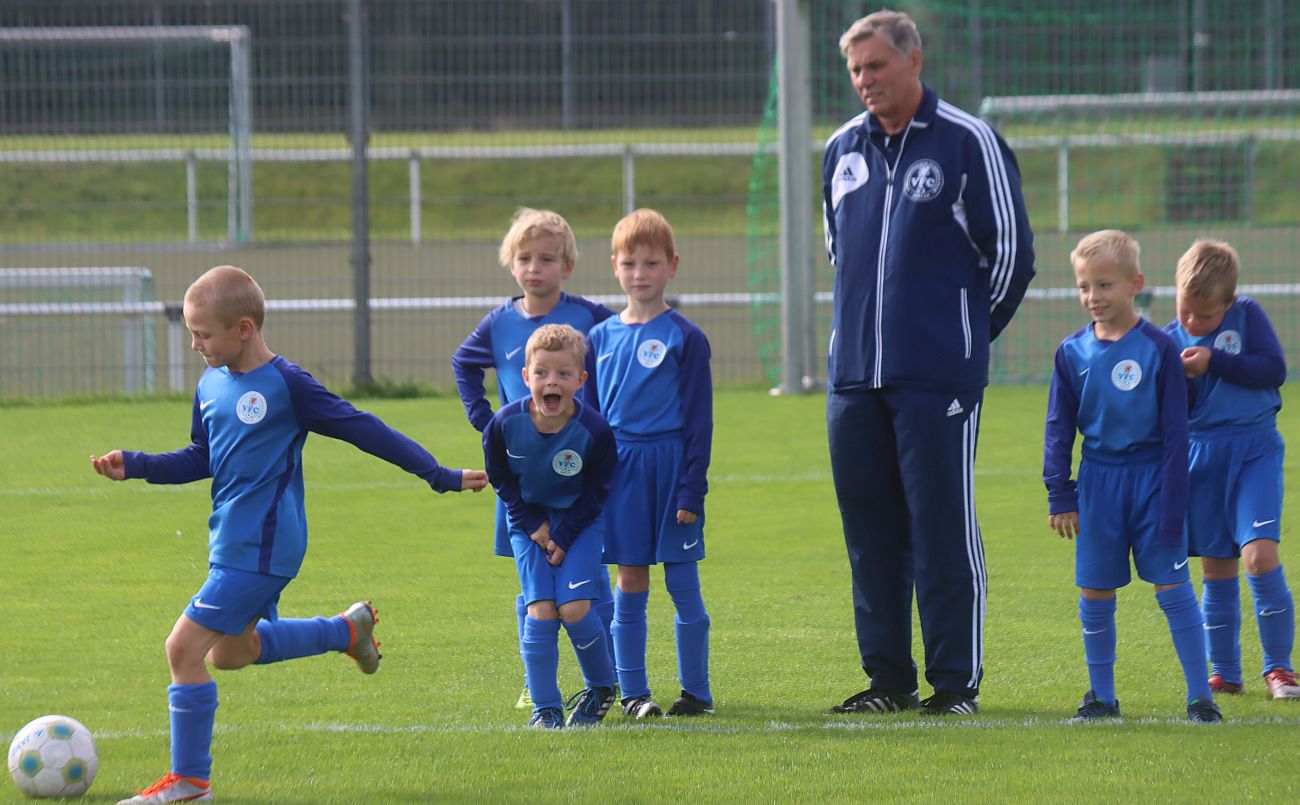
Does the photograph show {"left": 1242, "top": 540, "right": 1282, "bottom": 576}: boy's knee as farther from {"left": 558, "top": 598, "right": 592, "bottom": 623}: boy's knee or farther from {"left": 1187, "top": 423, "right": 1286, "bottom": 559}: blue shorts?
{"left": 558, "top": 598, "right": 592, "bottom": 623}: boy's knee

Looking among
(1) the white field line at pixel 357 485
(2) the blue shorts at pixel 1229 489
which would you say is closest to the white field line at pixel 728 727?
(2) the blue shorts at pixel 1229 489

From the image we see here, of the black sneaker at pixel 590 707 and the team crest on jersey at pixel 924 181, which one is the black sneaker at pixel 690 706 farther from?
the team crest on jersey at pixel 924 181

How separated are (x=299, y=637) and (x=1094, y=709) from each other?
2.24 metres

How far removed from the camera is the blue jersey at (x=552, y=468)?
4.71 metres

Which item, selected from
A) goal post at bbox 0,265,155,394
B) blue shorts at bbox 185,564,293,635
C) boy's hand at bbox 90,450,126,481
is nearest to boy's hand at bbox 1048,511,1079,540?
blue shorts at bbox 185,564,293,635

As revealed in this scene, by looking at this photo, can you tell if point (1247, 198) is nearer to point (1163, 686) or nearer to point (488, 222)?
point (488, 222)

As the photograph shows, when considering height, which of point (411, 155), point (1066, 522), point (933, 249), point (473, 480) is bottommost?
point (1066, 522)

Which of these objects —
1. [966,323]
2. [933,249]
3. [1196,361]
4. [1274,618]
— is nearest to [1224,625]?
[1274,618]

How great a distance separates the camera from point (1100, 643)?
481 centimetres

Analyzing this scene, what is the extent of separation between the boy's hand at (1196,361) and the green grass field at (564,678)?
3.21 feet

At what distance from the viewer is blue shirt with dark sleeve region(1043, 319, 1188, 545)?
4.68 m

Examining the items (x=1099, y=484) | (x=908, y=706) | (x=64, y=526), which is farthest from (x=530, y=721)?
(x=64, y=526)

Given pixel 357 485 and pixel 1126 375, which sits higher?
pixel 1126 375

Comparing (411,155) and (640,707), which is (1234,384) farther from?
(411,155)
